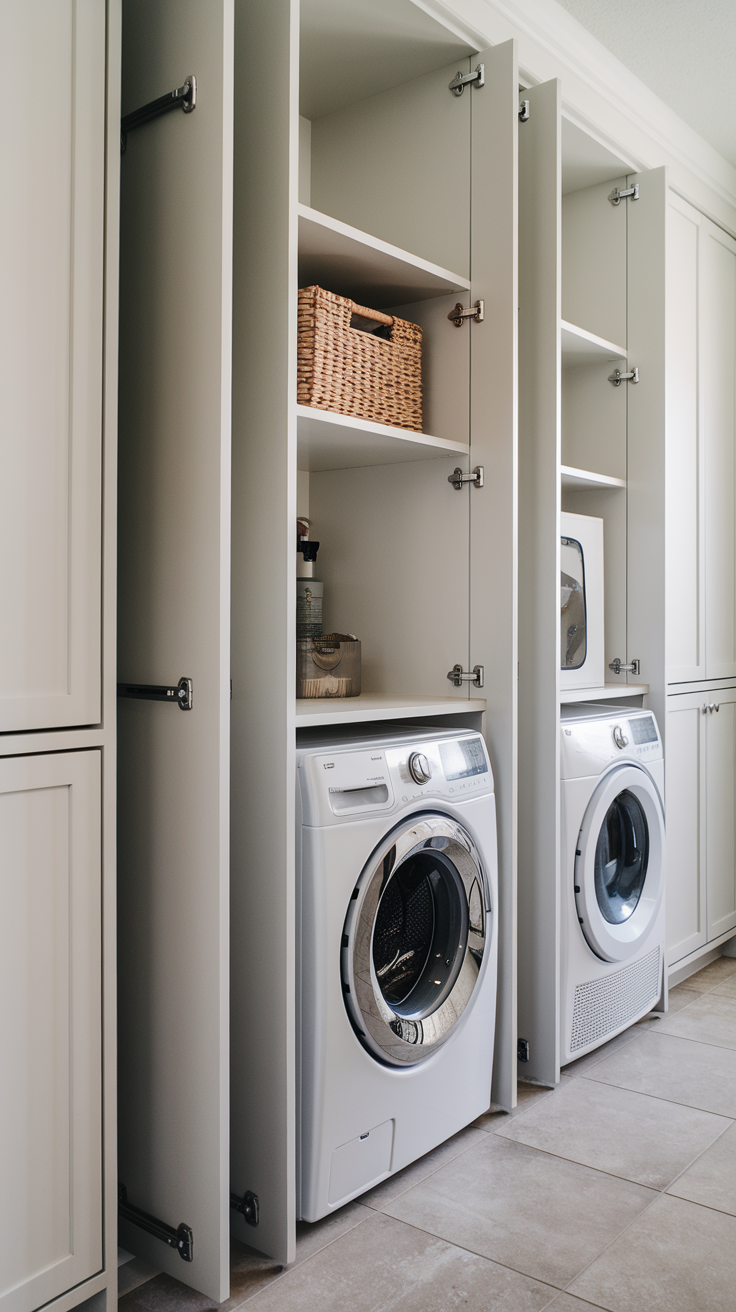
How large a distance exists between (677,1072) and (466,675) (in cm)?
117

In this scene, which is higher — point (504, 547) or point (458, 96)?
point (458, 96)

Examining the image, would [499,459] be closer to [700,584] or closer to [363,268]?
[363,268]

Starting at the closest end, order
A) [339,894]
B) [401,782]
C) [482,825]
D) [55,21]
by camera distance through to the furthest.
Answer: [55,21] < [339,894] < [401,782] < [482,825]

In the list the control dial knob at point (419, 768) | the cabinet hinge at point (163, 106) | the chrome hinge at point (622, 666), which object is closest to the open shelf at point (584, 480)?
the chrome hinge at point (622, 666)

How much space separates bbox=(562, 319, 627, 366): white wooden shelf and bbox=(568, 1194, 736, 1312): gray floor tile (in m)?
2.02

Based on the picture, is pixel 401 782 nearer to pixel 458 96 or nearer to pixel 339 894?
pixel 339 894

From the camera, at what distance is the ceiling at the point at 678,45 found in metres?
2.47

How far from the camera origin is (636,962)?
2.61m

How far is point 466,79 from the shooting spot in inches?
86.1

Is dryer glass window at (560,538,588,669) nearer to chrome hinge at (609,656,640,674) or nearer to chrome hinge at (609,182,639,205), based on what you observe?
chrome hinge at (609,656,640,674)

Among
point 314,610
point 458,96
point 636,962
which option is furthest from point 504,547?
point 636,962

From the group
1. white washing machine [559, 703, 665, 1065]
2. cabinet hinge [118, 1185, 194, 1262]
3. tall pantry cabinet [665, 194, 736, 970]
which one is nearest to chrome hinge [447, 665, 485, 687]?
white washing machine [559, 703, 665, 1065]

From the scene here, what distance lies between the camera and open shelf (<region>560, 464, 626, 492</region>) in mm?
2568

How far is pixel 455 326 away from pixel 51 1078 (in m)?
1.75
